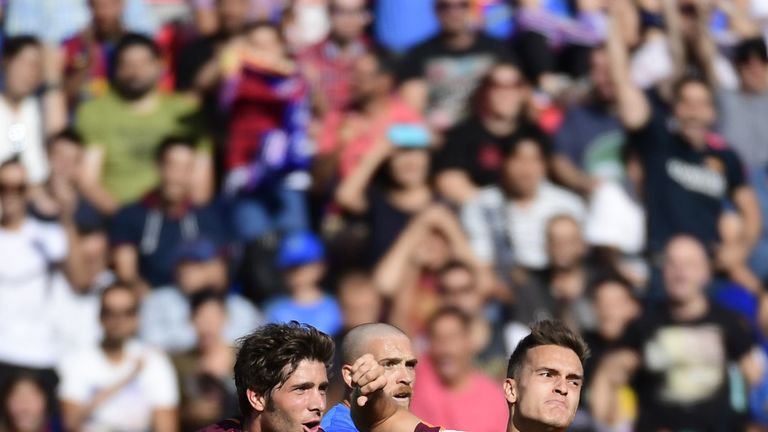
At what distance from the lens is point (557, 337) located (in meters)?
6.93

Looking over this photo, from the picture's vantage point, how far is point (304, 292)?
11.7 m

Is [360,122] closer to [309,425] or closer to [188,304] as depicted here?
[188,304]

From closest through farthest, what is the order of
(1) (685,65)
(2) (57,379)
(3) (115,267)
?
(2) (57,379), (3) (115,267), (1) (685,65)

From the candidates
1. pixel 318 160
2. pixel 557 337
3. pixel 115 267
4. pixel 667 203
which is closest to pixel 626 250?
pixel 667 203

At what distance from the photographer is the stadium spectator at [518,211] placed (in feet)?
40.4

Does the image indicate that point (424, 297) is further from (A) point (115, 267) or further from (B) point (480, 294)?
(A) point (115, 267)

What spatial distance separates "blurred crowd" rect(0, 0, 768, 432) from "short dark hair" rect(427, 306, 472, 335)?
0.03 m

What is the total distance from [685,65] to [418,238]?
324 centimetres

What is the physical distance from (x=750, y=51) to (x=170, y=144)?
15.2 feet

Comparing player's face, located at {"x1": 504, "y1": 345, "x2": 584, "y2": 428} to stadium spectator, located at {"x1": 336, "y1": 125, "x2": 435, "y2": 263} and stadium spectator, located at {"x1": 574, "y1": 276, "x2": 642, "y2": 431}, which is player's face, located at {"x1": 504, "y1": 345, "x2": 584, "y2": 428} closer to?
stadium spectator, located at {"x1": 574, "y1": 276, "x2": 642, "y2": 431}

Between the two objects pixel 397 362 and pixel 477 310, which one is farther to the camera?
pixel 477 310

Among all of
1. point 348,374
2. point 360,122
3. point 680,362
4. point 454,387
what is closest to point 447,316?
point 454,387

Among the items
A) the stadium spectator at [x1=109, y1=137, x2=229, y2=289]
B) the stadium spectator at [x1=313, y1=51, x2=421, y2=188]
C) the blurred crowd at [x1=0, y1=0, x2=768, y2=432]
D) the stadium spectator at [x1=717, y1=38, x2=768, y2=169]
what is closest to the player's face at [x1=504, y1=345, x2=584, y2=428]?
the blurred crowd at [x1=0, y1=0, x2=768, y2=432]

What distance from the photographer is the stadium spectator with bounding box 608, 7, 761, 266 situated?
12883 mm
